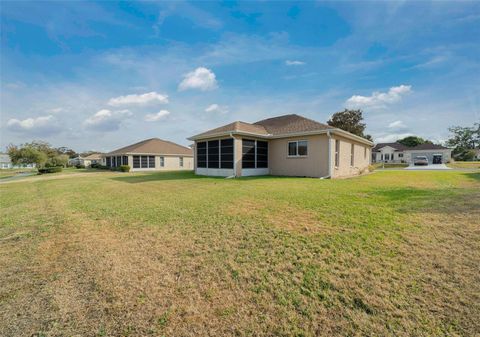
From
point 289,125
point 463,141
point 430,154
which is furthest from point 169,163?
point 463,141

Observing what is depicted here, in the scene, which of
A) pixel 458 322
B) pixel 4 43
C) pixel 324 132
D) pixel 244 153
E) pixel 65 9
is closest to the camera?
pixel 458 322

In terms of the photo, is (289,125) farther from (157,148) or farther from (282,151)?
(157,148)

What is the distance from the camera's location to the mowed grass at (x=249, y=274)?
2357 mm

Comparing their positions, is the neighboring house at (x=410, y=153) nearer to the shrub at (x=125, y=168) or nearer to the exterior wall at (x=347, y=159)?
the exterior wall at (x=347, y=159)

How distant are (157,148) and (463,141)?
7660 centimetres

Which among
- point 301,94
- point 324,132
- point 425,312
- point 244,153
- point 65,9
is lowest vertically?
point 425,312

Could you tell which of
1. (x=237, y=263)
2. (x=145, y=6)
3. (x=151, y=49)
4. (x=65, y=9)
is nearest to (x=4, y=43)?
(x=65, y=9)

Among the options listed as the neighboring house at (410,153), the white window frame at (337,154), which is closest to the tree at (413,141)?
the neighboring house at (410,153)

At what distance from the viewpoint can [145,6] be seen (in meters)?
10.1

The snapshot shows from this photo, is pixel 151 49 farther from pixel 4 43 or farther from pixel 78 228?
pixel 78 228

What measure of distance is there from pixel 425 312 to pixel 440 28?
15149 millimetres

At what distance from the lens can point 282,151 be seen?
16.4 meters

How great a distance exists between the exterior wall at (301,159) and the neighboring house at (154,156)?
831 inches

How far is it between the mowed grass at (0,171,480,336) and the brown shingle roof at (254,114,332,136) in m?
9.88
